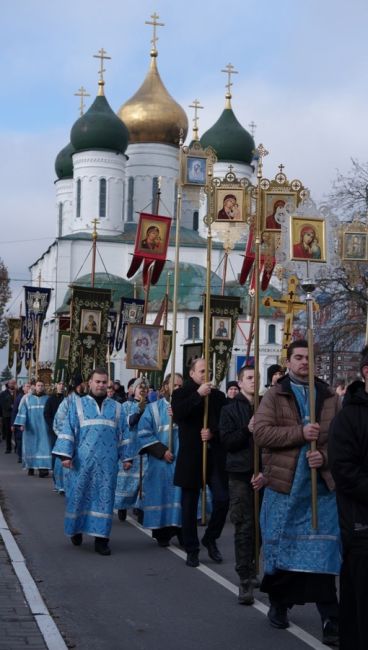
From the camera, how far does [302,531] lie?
7566 millimetres

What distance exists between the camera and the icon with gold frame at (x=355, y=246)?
565 inches

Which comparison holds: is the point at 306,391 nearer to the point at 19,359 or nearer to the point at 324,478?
the point at 324,478

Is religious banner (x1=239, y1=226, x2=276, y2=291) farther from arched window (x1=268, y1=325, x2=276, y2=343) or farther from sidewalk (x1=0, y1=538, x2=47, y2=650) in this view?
arched window (x1=268, y1=325, x2=276, y2=343)

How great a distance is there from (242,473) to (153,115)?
61398 millimetres

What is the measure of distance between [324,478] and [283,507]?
1.05 feet

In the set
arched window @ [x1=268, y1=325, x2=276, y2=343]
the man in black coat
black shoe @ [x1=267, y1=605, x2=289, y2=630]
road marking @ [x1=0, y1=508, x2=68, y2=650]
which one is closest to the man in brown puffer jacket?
black shoe @ [x1=267, y1=605, x2=289, y2=630]

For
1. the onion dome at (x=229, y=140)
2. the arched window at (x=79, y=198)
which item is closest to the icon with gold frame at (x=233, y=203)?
the onion dome at (x=229, y=140)

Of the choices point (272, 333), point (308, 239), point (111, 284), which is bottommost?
point (308, 239)

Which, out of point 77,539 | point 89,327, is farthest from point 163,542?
point 89,327

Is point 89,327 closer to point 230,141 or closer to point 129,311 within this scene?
point 129,311

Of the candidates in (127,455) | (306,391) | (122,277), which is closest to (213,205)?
(127,455)

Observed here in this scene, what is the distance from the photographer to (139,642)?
7328 millimetres

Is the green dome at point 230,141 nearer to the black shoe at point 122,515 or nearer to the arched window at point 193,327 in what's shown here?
the arched window at point 193,327

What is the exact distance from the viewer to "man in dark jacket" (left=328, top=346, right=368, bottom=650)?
5711 mm
